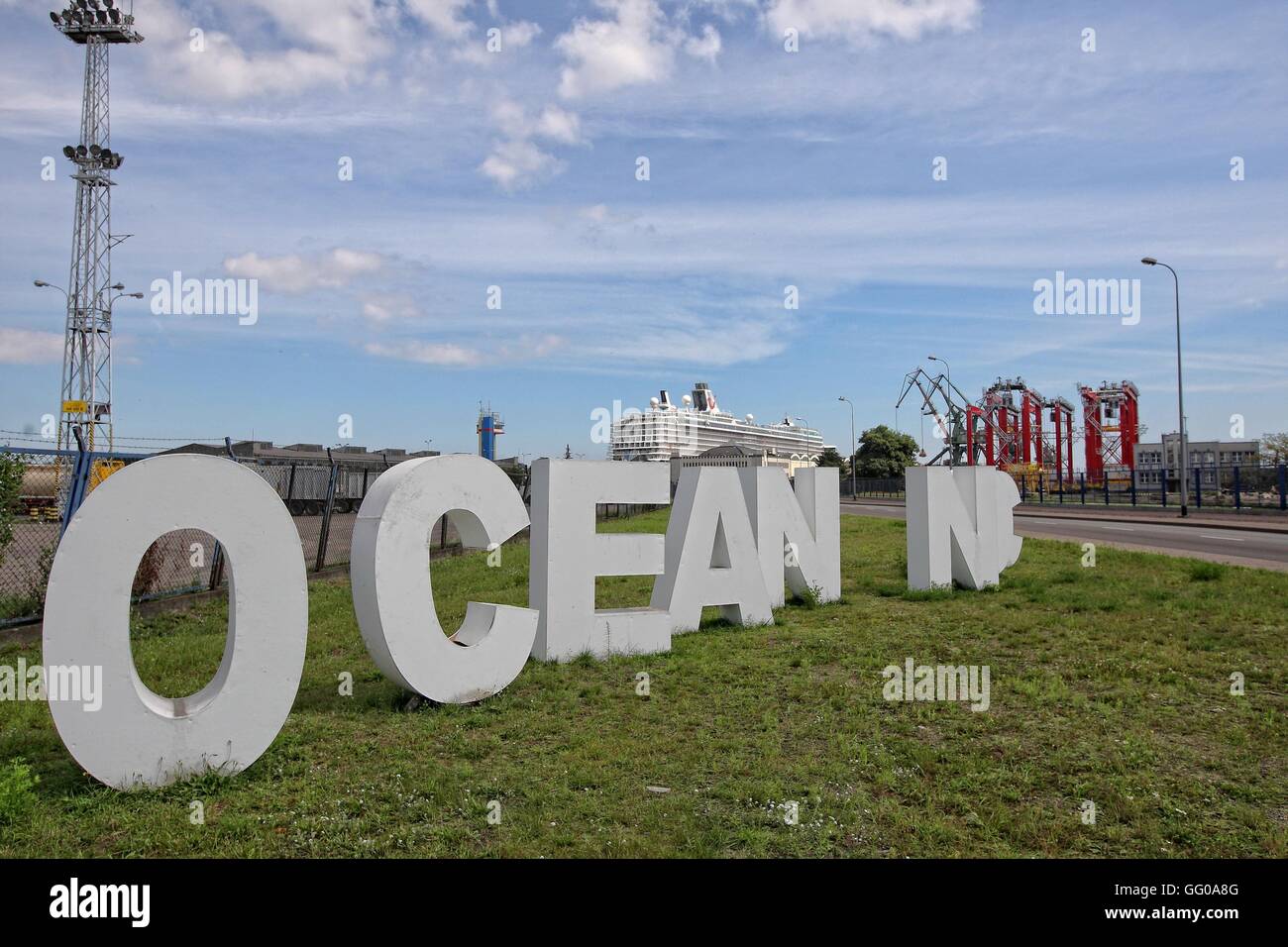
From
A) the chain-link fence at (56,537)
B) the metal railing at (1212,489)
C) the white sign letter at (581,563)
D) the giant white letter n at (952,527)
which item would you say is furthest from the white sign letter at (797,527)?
the metal railing at (1212,489)

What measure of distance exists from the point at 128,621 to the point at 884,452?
346ft

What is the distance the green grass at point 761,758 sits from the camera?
4254 mm

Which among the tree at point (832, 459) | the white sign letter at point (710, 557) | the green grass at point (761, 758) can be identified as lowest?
the green grass at point (761, 758)

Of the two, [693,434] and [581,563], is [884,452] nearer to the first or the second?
[693,434]

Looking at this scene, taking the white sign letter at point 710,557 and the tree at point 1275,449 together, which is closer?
the white sign letter at point 710,557

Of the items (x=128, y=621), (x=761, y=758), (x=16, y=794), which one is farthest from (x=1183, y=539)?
(x=16, y=794)

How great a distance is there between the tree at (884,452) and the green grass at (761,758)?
95.3 metres

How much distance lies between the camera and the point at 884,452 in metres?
105

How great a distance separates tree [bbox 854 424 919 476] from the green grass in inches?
3750

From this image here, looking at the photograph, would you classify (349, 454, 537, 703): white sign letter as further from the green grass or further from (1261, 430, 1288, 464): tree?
(1261, 430, 1288, 464): tree

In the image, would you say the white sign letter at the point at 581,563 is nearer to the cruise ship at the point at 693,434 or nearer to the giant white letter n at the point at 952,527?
the giant white letter n at the point at 952,527

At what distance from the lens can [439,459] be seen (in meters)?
7.10

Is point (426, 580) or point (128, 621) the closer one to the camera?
point (128, 621)
